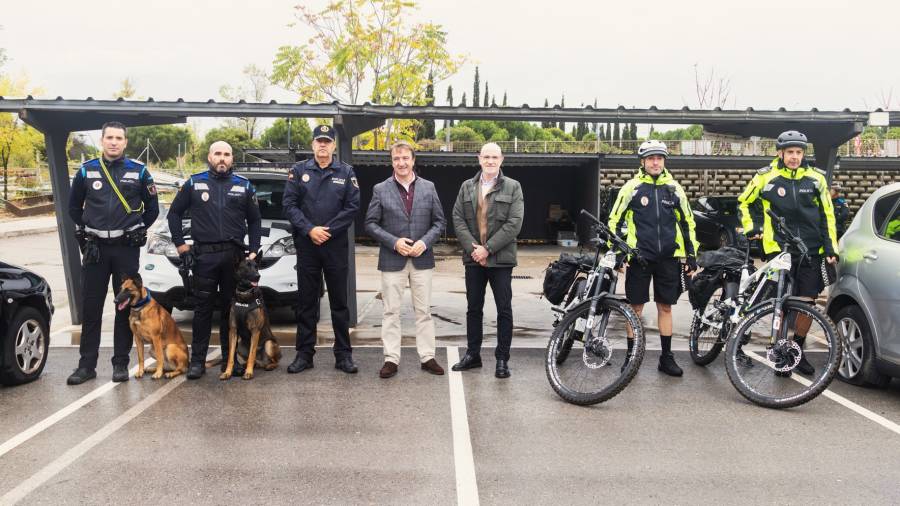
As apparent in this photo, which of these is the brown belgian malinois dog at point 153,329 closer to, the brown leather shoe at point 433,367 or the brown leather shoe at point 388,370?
the brown leather shoe at point 388,370

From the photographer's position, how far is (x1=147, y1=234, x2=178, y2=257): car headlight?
311 inches

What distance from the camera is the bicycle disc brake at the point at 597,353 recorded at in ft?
17.6

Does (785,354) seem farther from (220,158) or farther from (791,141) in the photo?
(220,158)

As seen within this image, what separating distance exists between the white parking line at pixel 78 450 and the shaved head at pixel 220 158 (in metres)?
1.70

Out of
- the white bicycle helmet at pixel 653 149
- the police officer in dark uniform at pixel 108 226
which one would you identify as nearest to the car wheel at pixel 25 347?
the police officer in dark uniform at pixel 108 226

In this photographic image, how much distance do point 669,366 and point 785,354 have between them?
0.98 meters

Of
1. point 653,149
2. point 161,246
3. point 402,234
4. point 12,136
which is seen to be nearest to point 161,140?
point 12,136

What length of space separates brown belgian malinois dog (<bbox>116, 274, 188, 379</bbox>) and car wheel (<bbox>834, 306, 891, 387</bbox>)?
5.13 metres

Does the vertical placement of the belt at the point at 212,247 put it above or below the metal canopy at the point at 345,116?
below

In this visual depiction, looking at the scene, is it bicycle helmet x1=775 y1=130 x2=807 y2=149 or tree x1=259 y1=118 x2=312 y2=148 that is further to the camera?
tree x1=259 y1=118 x2=312 y2=148

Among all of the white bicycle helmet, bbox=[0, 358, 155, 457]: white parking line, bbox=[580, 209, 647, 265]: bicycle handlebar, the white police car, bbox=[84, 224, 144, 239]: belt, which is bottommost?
bbox=[0, 358, 155, 457]: white parking line

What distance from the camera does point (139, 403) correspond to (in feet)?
17.3

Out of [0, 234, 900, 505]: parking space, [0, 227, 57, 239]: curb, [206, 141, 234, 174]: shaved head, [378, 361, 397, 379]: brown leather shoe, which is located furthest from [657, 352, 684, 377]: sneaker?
[0, 227, 57, 239]: curb

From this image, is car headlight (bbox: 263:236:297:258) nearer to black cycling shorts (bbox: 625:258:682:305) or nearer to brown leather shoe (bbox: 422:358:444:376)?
brown leather shoe (bbox: 422:358:444:376)
